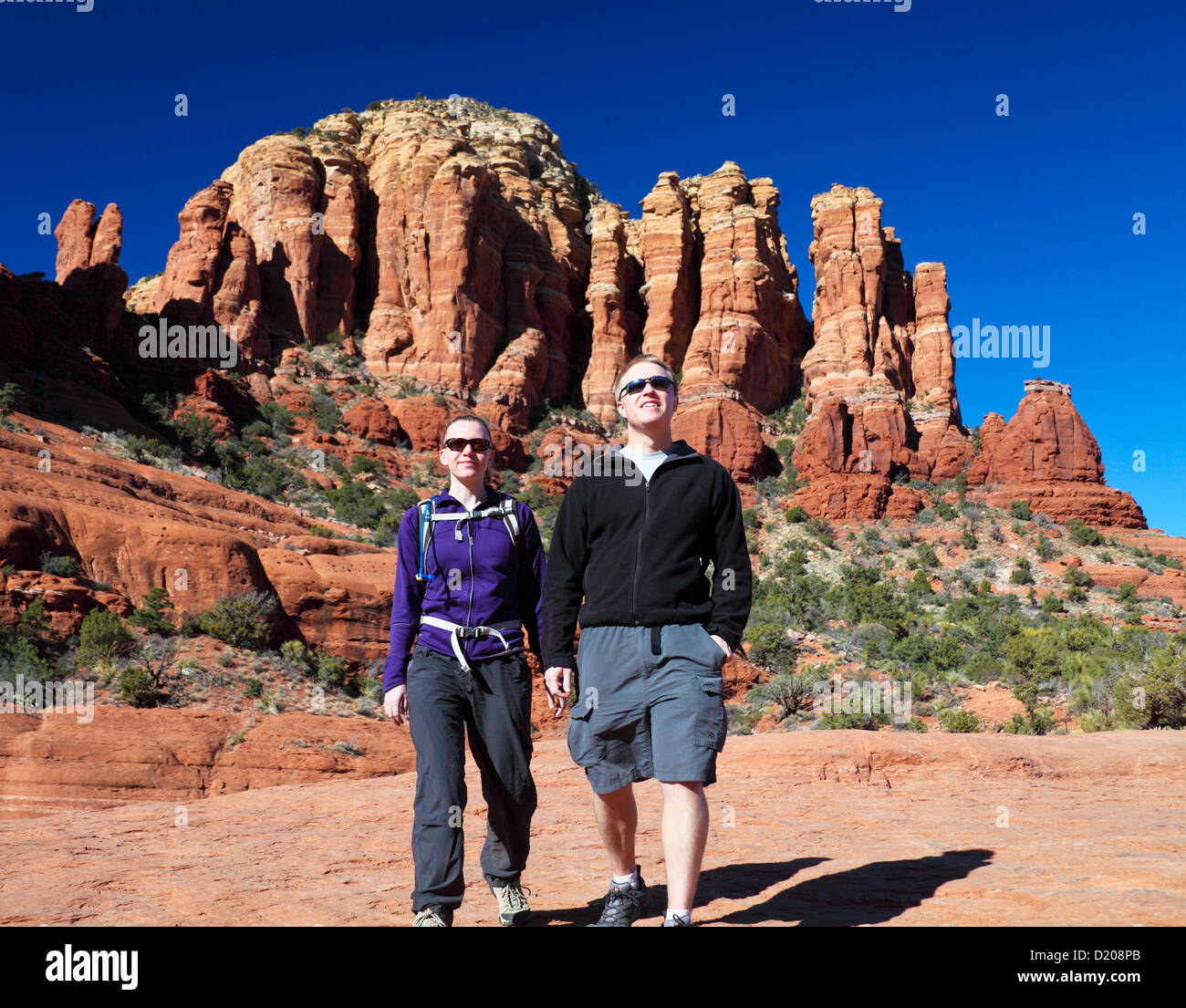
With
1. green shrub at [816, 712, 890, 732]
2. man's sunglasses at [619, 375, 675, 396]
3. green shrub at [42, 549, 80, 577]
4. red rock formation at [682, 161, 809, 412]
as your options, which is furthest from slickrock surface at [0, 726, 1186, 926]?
red rock formation at [682, 161, 809, 412]

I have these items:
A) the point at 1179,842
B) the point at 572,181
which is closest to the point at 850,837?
the point at 1179,842

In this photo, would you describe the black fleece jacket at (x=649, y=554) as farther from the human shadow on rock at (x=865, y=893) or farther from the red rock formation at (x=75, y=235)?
the red rock formation at (x=75, y=235)

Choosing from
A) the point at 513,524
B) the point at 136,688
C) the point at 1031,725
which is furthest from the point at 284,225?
the point at 513,524

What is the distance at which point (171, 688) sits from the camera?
1530 centimetres

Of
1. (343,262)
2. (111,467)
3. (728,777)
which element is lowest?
(728,777)

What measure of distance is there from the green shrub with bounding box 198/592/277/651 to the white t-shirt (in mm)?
15444

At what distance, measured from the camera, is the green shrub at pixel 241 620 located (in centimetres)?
1688

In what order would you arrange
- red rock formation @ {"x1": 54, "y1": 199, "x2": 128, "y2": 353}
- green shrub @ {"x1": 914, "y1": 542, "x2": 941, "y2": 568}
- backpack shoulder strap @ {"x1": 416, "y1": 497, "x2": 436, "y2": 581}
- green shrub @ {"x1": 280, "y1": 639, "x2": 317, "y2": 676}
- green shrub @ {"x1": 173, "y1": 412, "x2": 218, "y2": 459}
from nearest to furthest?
1. backpack shoulder strap @ {"x1": 416, "y1": 497, "x2": 436, "y2": 581}
2. green shrub @ {"x1": 280, "y1": 639, "x2": 317, "y2": 676}
3. green shrub @ {"x1": 173, "y1": 412, "x2": 218, "y2": 459}
4. red rock formation @ {"x1": 54, "y1": 199, "x2": 128, "y2": 353}
5. green shrub @ {"x1": 914, "y1": 542, "x2": 941, "y2": 568}

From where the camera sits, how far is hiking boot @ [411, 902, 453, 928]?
3.28 meters

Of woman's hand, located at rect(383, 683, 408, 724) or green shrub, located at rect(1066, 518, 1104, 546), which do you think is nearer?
woman's hand, located at rect(383, 683, 408, 724)

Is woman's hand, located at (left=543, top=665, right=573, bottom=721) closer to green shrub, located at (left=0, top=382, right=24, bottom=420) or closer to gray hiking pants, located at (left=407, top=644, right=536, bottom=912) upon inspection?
gray hiking pants, located at (left=407, top=644, right=536, bottom=912)

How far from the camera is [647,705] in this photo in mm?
3273

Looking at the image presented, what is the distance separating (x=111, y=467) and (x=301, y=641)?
985 cm
